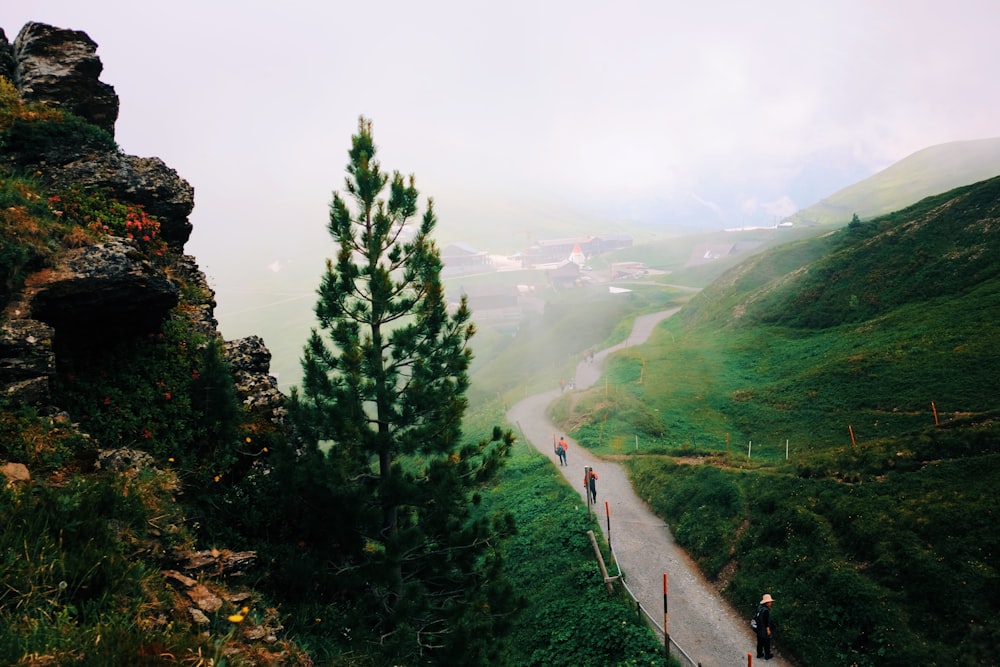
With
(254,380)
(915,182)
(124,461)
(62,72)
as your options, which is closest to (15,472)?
(124,461)

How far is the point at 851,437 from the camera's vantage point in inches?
1069

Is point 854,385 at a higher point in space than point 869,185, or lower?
lower

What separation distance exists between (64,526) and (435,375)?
9.86m

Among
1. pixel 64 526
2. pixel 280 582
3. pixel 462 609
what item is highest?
pixel 64 526

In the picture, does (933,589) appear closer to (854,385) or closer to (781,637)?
(781,637)

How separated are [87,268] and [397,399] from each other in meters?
8.75

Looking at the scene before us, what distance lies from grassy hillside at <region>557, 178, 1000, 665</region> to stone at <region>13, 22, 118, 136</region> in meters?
31.4

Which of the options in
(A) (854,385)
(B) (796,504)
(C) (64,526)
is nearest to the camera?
(C) (64,526)

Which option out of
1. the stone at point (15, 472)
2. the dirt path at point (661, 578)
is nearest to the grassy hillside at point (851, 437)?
the dirt path at point (661, 578)

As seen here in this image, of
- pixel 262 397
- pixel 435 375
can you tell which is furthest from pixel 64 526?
pixel 435 375

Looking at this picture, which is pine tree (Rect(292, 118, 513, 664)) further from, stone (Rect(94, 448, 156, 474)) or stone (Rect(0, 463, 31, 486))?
stone (Rect(0, 463, 31, 486))

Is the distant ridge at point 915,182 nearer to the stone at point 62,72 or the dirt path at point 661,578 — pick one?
the dirt path at point 661,578

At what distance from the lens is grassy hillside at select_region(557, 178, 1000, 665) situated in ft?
49.5

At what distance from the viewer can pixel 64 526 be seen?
24.1ft
